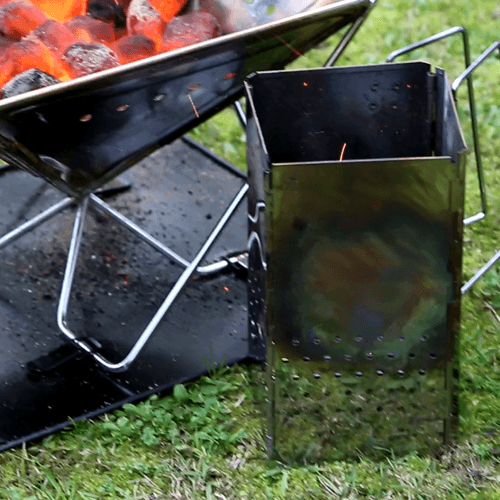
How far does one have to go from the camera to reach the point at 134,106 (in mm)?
1832

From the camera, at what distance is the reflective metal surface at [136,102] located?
1.66m

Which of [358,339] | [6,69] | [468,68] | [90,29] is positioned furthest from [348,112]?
[6,69]

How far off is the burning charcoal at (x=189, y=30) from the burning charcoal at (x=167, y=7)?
0.11m

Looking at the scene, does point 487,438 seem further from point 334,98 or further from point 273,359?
point 334,98

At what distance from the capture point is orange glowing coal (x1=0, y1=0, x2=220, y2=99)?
194cm

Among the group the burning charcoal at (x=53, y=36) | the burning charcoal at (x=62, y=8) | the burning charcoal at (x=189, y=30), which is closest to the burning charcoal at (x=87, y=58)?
the burning charcoal at (x=53, y=36)

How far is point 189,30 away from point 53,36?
1.11ft

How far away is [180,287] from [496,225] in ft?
3.96

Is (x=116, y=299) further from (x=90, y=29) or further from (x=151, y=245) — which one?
(x=90, y=29)

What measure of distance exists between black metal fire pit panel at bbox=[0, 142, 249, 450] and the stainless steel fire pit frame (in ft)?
0.29

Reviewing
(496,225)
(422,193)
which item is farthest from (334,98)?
(496,225)

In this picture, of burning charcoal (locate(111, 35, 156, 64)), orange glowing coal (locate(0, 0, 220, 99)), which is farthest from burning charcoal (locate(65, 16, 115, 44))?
burning charcoal (locate(111, 35, 156, 64))

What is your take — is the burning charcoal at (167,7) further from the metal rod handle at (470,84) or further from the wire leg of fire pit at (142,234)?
the metal rod handle at (470,84)

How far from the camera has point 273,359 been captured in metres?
1.83
